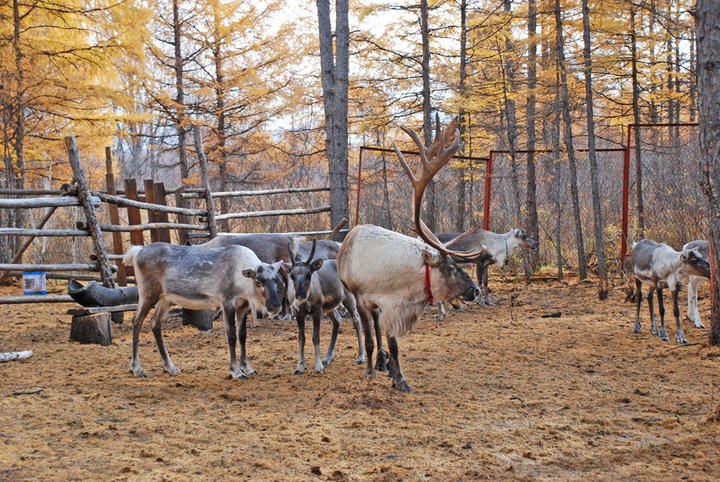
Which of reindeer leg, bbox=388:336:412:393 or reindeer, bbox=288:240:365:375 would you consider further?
reindeer, bbox=288:240:365:375

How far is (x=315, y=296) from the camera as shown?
639 centimetres

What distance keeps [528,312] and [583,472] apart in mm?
6497

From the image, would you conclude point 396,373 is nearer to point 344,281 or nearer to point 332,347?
point 344,281

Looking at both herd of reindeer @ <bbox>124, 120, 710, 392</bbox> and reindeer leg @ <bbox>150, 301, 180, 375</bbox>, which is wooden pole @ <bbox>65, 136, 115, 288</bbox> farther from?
reindeer leg @ <bbox>150, 301, 180, 375</bbox>

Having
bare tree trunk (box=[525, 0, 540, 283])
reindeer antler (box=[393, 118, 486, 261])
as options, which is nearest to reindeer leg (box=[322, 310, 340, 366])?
reindeer antler (box=[393, 118, 486, 261])

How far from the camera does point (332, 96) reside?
11.1m

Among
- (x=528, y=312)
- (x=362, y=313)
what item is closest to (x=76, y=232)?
(x=362, y=313)

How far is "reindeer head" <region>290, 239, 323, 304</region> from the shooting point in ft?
19.9

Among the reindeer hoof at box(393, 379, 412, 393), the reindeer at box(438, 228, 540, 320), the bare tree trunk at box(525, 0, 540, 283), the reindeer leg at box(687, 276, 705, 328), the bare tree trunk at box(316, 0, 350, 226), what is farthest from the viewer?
the bare tree trunk at box(525, 0, 540, 283)

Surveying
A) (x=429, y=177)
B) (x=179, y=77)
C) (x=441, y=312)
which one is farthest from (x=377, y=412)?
(x=179, y=77)

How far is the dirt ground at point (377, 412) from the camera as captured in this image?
3572 mm

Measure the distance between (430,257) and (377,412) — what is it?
4.79ft

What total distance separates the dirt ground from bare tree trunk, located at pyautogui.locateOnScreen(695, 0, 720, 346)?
151 centimetres

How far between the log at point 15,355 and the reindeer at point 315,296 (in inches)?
103
